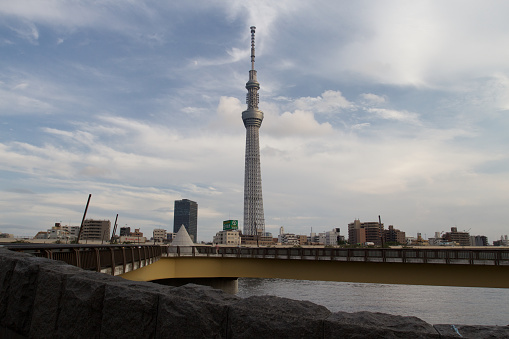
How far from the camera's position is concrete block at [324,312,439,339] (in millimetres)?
3217

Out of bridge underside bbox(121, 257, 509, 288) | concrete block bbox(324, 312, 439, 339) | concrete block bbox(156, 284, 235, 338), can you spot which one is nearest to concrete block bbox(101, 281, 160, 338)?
concrete block bbox(156, 284, 235, 338)

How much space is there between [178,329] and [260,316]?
91 centimetres

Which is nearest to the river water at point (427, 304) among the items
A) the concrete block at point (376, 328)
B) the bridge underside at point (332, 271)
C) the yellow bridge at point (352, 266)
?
the bridge underside at point (332, 271)

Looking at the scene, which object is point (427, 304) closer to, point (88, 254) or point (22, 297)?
point (88, 254)

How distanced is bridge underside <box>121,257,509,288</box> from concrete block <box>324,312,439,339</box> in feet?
87.7

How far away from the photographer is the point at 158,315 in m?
4.07

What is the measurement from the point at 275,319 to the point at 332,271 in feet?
116

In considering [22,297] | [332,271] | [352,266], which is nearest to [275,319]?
[22,297]

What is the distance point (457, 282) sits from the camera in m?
33.0

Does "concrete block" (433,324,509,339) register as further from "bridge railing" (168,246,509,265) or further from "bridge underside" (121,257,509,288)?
"bridge railing" (168,246,509,265)

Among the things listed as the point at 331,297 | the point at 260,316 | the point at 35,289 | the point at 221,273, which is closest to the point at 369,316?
the point at 260,316

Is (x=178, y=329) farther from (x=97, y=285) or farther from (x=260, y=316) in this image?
(x=97, y=285)

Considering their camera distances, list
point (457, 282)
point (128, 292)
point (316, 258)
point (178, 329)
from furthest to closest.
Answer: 1. point (316, 258)
2. point (457, 282)
3. point (128, 292)
4. point (178, 329)

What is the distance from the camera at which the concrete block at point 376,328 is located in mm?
3217
